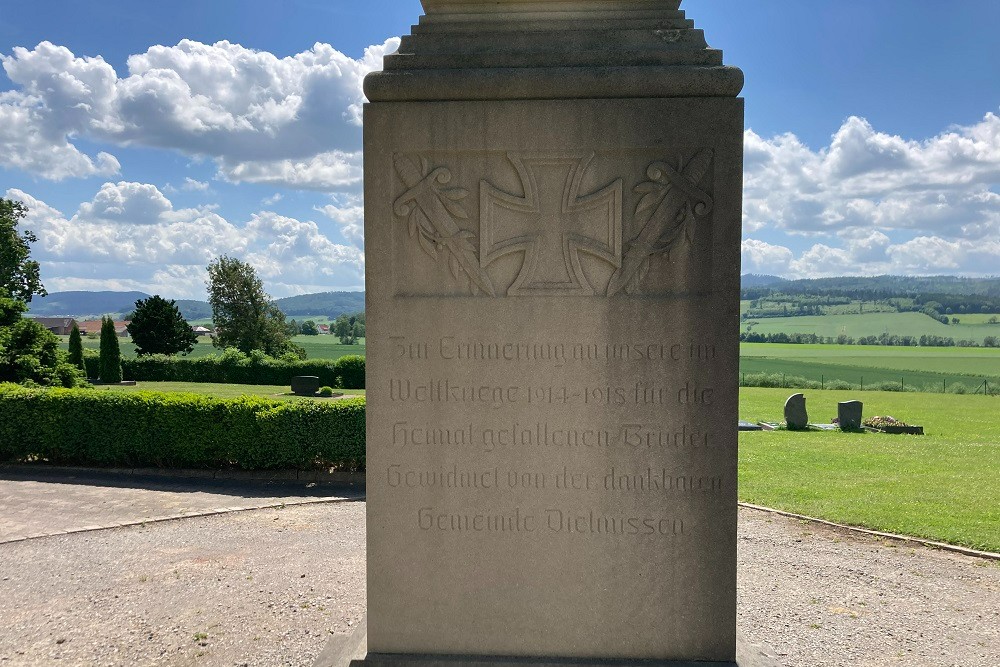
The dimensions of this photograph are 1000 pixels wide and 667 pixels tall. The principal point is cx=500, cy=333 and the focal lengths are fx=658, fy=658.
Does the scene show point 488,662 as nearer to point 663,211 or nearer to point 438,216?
point 438,216

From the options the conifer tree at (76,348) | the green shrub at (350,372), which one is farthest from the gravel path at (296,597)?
the conifer tree at (76,348)

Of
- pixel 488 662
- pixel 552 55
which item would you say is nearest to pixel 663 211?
pixel 552 55

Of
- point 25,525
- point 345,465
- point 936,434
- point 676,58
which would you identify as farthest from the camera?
point 936,434

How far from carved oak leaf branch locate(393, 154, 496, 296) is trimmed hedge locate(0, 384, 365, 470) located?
861 cm

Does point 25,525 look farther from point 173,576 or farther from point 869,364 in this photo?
point 869,364

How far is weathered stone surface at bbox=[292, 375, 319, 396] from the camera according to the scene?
30719 mm

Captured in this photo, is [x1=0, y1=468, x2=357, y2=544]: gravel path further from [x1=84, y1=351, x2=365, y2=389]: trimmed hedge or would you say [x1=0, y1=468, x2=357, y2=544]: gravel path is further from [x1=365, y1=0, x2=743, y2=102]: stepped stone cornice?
[x1=84, y1=351, x2=365, y2=389]: trimmed hedge

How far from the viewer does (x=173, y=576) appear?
681cm

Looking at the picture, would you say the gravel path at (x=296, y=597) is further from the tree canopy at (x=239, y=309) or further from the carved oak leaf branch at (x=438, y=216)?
the tree canopy at (x=239, y=309)

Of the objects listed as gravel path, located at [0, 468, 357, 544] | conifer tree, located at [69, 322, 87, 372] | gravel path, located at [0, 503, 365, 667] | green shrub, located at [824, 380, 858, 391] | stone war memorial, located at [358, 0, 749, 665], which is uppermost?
stone war memorial, located at [358, 0, 749, 665]

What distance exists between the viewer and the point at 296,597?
243 inches

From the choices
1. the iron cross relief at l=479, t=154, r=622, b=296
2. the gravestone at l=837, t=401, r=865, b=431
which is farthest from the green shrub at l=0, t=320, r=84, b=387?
the gravestone at l=837, t=401, r=865, b=431

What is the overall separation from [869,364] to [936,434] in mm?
31682

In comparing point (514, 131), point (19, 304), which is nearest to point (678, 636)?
point (514, 131)
